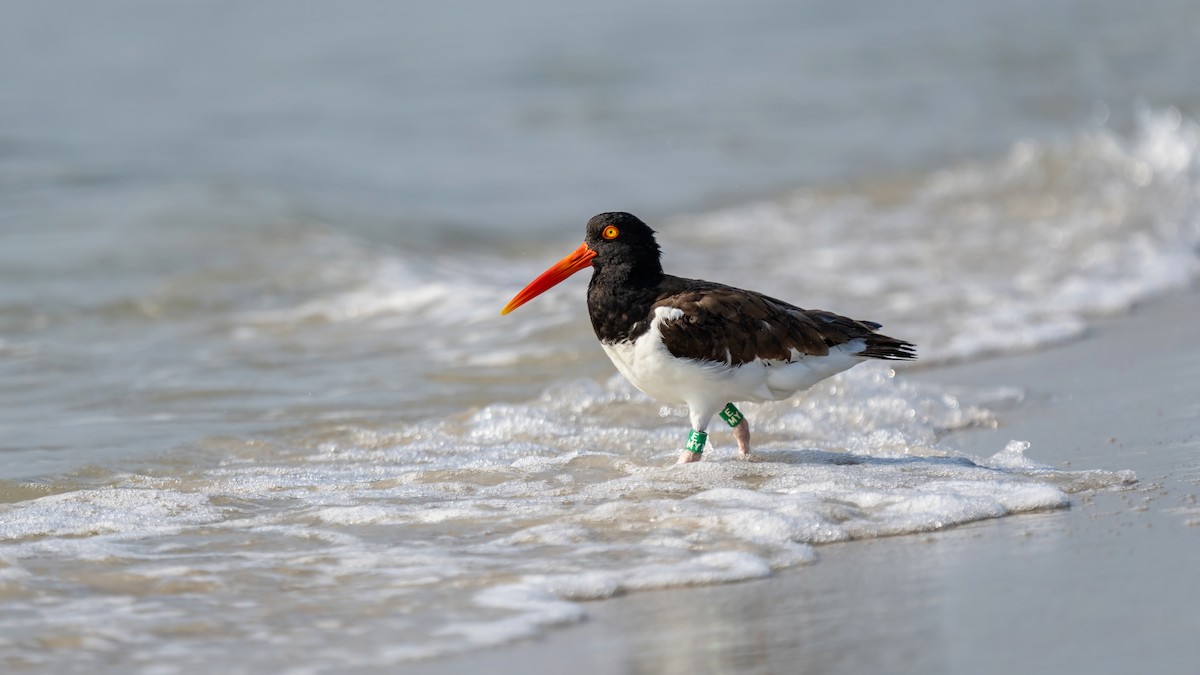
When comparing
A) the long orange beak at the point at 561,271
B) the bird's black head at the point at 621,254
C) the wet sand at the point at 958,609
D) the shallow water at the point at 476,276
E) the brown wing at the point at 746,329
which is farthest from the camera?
the long orange beak at the point at 561,271

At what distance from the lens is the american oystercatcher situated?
5.61 meters

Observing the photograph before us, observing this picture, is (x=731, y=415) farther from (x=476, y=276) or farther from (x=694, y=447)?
(x=476, y=276)

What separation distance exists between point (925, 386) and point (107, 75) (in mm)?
16615

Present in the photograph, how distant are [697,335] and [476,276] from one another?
6693 millimetres

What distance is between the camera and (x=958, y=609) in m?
4.13

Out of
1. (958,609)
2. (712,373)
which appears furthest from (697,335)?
(958,609)

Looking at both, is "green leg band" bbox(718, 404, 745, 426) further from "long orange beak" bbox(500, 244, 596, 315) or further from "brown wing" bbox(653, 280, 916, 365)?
"long orange beak" bbox(500, 244, 596, 315)

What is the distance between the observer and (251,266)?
1219 centimetres

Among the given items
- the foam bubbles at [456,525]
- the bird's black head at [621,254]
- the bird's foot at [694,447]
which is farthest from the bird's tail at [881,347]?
the bird's black head at [621,254]

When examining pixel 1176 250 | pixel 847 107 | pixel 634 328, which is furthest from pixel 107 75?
pixel 634 328

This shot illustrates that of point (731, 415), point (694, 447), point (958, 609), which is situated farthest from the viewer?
point (731, 415)

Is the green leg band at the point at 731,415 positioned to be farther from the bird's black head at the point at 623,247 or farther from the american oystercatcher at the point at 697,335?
the bird's black head at the point at 623,247

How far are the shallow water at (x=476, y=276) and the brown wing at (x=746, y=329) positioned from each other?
502 mm

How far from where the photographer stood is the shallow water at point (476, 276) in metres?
4.86
